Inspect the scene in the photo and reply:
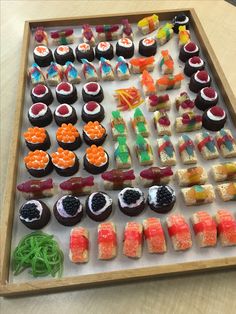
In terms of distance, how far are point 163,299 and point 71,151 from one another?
605 millimetres

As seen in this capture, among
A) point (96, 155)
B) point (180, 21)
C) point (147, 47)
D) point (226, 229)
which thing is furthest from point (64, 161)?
point (180, 21)

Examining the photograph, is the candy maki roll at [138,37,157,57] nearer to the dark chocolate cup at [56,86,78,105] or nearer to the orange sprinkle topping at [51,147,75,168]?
the dark chocolate cup at [56,86,78,105]

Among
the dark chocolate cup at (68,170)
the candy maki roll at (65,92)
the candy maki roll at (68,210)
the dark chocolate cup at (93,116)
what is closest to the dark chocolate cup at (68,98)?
the candy maki roll at (65,92)

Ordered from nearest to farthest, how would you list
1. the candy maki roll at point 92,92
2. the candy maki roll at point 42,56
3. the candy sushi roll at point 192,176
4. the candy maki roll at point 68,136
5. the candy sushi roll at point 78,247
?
the candy sushi roll at point 78,247
the candy sushi roll at point 192,176
the candy maki roll at point 68,136
the candy maki roll at point 92,92
the candy maki roll at point 42,56

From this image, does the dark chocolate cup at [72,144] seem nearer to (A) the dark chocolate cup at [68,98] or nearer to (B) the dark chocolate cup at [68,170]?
(B) the dark chocolate cup at [68,170]

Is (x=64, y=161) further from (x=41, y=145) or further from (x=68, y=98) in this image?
(x=68, y=98)

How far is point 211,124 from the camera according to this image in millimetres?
1272

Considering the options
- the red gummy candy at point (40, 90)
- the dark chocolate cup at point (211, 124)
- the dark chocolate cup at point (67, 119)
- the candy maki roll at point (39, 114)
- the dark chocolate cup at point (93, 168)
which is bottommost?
the dark chocolate cup at point (93, 168)

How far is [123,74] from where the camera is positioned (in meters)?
1.46

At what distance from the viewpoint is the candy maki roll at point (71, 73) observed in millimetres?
1443

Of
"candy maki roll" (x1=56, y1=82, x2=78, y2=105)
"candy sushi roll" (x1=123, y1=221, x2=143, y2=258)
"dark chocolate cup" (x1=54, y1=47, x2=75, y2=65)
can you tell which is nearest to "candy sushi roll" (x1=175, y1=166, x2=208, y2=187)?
"candy sushi roll" (x1=123, y1=221, x2=143, y2=258)

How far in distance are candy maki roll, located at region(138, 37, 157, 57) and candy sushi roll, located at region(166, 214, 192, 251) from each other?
2.84 feet

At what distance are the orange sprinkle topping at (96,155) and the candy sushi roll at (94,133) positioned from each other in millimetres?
67

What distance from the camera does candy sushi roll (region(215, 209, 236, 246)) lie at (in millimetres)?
1004
